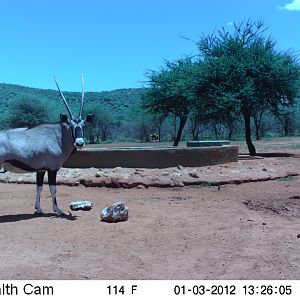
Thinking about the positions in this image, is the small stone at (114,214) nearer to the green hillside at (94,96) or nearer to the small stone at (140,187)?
the small stone at (140,187)

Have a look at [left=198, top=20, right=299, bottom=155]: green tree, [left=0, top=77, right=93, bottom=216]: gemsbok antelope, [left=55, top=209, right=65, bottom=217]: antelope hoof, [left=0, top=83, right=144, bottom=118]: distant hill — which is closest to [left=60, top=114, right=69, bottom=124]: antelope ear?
[left=0, top=77, right=93, bottom=216]: gemsbok antelope

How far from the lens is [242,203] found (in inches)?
388

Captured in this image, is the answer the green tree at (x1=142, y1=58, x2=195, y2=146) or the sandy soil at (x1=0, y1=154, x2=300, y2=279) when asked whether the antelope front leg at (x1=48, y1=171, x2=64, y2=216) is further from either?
the green tree at (x1=142, y1=58, x2=195, y2=146)

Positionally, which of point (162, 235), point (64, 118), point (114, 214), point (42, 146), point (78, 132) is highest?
point (64, 118)

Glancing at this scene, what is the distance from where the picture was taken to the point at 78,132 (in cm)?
866

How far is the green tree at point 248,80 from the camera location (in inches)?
814

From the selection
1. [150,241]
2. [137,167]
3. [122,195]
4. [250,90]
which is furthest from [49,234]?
[250,90]

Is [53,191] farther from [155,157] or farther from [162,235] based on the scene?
[155,157]

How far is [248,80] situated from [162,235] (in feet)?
48.7

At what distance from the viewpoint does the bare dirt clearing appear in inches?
213

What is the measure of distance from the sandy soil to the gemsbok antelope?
2.75 feet

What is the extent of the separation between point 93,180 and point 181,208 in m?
3.91

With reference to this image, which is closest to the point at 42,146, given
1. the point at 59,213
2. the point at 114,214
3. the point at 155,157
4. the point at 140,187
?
the point at 59,213

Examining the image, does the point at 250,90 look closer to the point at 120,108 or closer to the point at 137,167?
the point at 137,167
